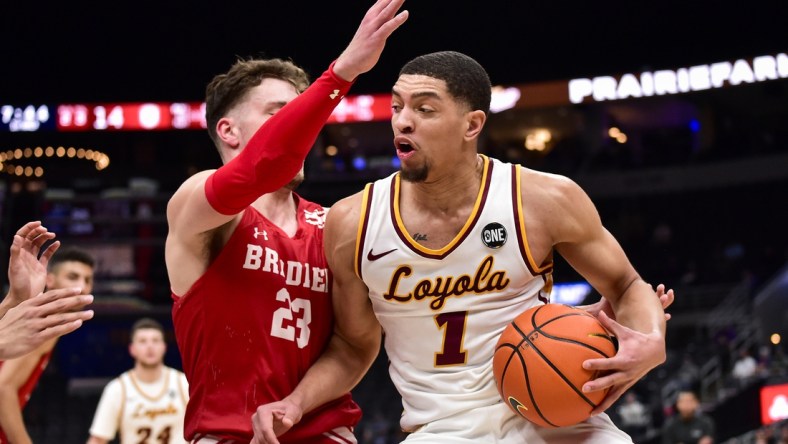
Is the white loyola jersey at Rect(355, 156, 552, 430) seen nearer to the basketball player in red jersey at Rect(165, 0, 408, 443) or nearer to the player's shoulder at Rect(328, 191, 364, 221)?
the player's shoulder at Rect(328, 191, 364, 221)

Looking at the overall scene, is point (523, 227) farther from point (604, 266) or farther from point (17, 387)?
point (17, 387)

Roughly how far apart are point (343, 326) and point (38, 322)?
1.25 meters

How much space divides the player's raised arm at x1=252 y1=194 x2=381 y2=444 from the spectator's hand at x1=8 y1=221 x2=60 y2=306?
1.08 metres

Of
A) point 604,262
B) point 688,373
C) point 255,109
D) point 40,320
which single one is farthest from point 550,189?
point 688,373

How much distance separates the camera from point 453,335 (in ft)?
12.1

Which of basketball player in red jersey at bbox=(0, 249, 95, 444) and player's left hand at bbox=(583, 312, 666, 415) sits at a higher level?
basketball player in red jersey at bbox=(0, 249, 95, 444)

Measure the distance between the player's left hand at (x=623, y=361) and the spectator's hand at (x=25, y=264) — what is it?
2.07 meters

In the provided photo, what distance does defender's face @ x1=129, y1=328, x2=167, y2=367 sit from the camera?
8.05m

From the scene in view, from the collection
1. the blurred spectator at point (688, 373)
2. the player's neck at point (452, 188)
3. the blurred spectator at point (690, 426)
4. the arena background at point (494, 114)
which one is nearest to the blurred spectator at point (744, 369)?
the blurred spectator at point (688, 373)

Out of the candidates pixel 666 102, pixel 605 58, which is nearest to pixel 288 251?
pixel 605 58

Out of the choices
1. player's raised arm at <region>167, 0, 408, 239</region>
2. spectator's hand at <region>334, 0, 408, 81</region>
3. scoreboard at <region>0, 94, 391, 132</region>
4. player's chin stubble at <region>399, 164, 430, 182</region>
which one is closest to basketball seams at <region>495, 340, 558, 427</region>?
player's chin stubble at <region>399, 164, 430, 182</region>

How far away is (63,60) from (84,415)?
9.89 metres

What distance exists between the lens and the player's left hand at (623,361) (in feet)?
10.6

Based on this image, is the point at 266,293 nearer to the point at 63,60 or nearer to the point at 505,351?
the point at 505,351
